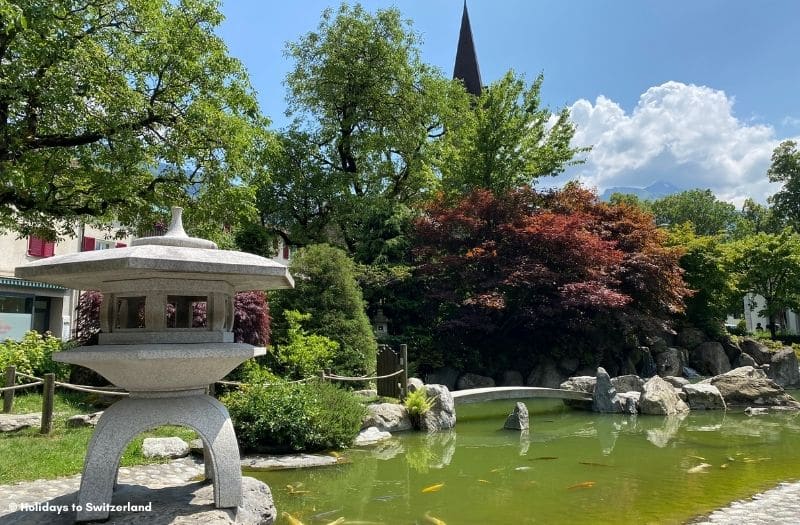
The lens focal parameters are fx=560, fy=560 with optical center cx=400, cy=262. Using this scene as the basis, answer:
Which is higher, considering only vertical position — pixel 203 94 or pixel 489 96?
pixel 489 96

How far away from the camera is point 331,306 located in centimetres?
1341

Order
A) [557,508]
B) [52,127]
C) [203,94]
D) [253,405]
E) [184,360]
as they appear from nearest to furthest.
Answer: [184,360] < [557,508] < [253,405] < [52,127] < [203,94]

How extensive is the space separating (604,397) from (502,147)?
11432mm

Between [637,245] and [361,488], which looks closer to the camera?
[361,488]

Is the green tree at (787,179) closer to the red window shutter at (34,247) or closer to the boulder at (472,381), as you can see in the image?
the boulder at (472,381)

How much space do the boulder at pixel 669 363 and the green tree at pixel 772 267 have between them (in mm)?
8059

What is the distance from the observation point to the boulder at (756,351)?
22.7m

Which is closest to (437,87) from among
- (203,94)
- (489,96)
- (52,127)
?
(489,96)

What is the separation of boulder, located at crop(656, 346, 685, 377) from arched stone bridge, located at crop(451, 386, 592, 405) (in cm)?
769

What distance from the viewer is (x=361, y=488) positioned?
Answer: 647 cm

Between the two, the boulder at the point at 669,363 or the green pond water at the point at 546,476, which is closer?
the green pond water at the point at 546,476

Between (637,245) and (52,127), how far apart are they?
18.0 m

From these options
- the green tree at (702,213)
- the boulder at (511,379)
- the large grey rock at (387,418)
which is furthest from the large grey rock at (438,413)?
the green tree at (702,213)

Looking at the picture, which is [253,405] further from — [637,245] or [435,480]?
[637,245]
